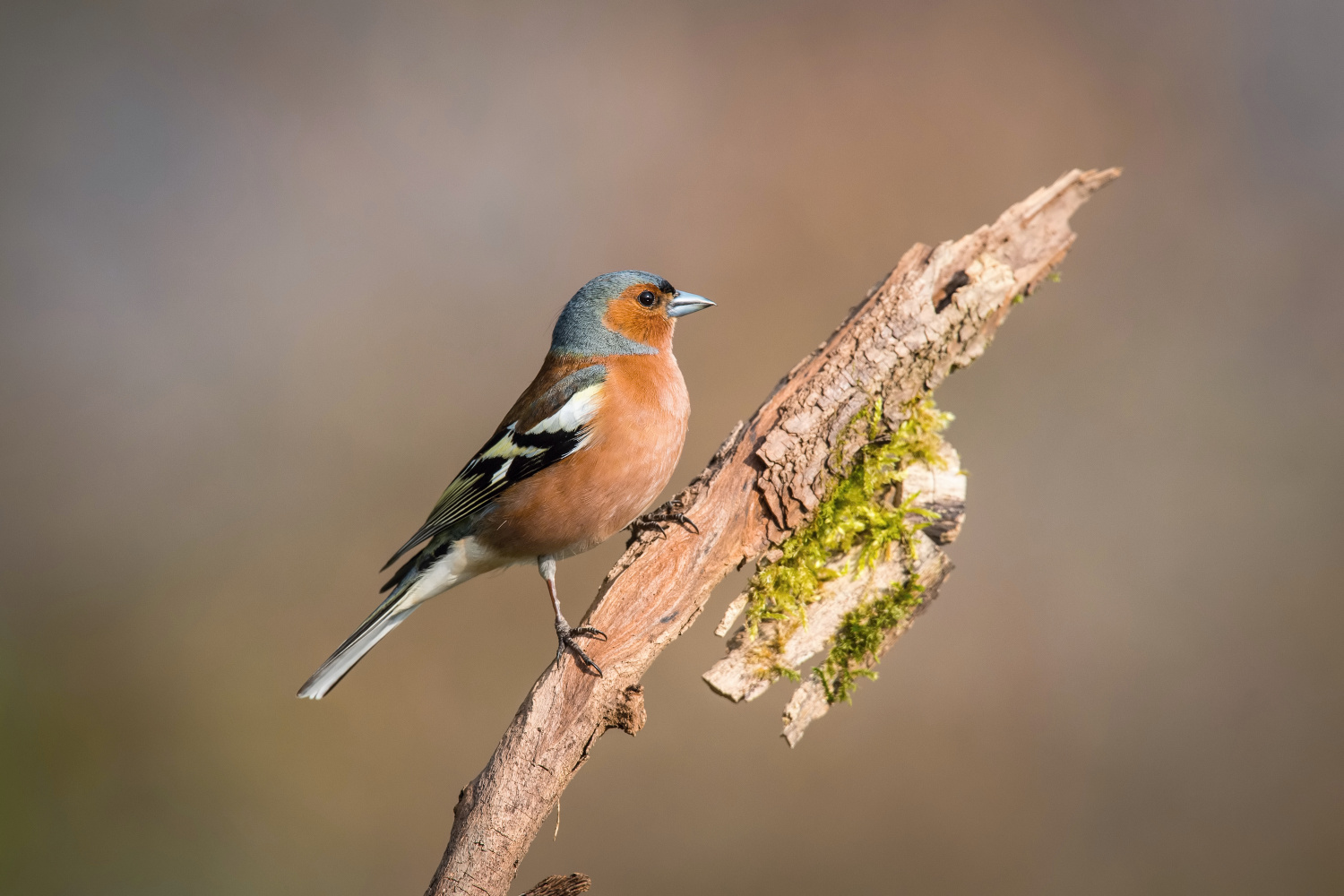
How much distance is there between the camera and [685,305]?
166 inches

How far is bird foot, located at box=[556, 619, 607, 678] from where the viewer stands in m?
2.97

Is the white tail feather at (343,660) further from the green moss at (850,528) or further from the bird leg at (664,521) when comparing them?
the green moss at (850,528)

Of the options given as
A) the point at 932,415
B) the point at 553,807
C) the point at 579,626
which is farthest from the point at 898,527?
the point at 553,807

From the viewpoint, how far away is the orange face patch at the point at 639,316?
13.5 feet

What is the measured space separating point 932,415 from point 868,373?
0.43 metres

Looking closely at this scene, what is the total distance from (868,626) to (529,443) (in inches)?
62.9

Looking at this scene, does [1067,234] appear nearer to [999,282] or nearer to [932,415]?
[999,282]

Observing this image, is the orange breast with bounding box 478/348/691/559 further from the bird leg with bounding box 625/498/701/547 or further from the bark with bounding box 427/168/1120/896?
the bark with bounding box 427/168/1120/896

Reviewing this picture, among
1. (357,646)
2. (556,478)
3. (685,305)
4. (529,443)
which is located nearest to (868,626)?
(556,478)

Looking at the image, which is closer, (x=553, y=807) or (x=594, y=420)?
(x=553, y=807)

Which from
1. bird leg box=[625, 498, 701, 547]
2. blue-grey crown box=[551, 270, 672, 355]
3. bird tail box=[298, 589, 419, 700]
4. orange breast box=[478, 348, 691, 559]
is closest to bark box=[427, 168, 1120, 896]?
bird leg box=[625, 498, 701, 547]

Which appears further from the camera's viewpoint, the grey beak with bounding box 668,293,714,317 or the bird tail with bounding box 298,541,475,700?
the grey beak with bounding box 668,293,714,317

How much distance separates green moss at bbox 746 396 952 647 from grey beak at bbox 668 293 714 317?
1.14m

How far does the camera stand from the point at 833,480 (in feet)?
11.4
